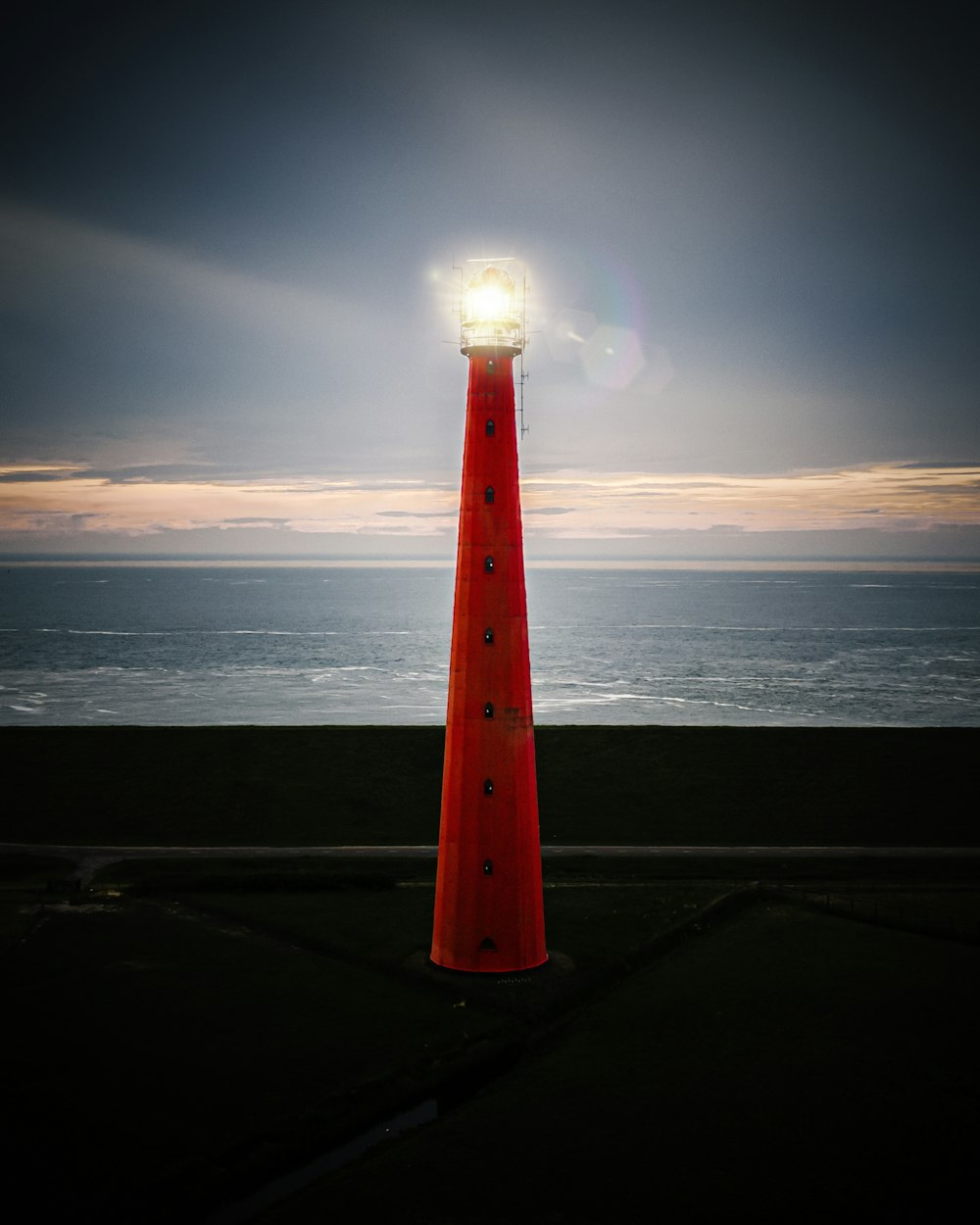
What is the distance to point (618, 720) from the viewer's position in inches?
3745

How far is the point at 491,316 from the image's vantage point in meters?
24.4

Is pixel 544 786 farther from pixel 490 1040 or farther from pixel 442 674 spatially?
pixel 442 674

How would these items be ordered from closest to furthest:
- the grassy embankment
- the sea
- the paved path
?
1. the grassy embankment
2. the paved path
3. the sea

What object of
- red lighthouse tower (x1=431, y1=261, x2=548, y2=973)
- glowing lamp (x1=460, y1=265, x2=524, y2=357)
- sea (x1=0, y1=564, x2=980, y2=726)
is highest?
glowing lamp (x1=460, y1=265, x2=524, y2=357)

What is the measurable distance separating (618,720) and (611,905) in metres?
62.7

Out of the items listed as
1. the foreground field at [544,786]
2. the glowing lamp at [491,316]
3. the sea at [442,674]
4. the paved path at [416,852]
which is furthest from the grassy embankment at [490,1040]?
the sea at [442,674]

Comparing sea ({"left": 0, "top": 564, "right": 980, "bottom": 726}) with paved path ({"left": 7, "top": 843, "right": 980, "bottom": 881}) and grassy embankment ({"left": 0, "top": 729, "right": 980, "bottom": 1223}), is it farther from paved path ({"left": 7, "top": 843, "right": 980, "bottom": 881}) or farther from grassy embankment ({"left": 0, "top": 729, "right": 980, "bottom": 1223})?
grassy embankment ({"left": 0, "top": 729, "right": 980, "bottom": 1223})

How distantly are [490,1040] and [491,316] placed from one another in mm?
16189

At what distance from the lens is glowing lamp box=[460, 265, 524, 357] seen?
2442 cm

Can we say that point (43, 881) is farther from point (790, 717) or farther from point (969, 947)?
point (790, 717)

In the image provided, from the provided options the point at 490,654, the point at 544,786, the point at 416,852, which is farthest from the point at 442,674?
the point at 490,654

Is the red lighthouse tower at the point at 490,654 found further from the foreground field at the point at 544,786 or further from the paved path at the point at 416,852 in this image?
the foreground field at the point at 544,786

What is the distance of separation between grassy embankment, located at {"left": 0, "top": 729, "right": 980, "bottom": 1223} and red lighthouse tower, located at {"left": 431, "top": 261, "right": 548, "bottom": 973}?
353 centimetres

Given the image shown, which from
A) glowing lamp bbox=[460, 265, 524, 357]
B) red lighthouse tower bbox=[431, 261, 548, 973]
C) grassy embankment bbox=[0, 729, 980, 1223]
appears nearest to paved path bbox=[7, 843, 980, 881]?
grassy embankment bbox=[0, 729, 980, 1223]
